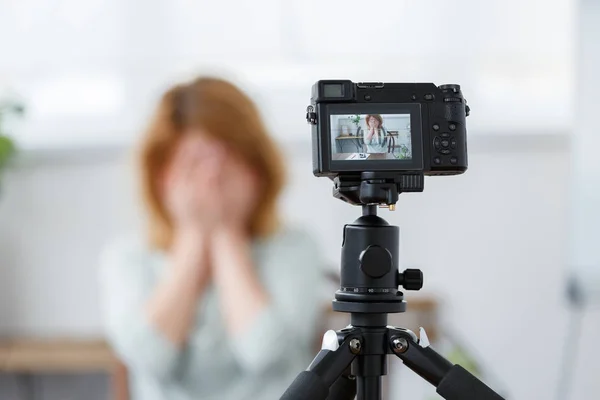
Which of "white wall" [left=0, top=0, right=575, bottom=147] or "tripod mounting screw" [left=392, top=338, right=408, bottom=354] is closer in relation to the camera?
"tripod mounting screw" [left=392, top=338, right=408, bottom=354]

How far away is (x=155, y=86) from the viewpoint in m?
2.32

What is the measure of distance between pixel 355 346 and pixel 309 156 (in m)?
1.49

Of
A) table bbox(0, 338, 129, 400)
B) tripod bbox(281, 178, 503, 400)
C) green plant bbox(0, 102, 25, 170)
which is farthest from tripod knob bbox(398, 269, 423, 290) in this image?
green plant bbox(0, 102, 25, 170)

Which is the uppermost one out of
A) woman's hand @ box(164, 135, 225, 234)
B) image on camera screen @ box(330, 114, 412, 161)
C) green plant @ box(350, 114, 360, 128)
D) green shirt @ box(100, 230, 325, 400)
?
green plant @ box(350, 114, 360, 128)

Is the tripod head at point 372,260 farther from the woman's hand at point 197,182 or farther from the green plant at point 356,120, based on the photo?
the woman's hand at point 197,182

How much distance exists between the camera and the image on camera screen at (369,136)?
85 centimetres

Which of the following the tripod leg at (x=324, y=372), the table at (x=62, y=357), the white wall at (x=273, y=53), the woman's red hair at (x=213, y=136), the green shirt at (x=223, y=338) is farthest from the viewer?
the white wall at (x=273, y=53)

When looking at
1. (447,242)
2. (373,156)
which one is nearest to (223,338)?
(447,242)

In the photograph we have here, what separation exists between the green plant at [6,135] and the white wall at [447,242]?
6.3 inches

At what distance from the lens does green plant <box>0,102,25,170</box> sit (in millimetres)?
2129

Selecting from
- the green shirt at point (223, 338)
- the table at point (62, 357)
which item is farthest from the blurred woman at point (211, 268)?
the table at point (62, 357)

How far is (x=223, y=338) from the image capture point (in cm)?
180

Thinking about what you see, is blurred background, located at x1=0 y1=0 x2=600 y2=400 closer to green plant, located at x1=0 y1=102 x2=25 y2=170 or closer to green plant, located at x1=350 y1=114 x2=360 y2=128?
green plant, located at x1=0 y1=102 x2=25 y2=170

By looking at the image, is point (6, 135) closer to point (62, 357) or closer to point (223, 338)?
point (62, 357)
